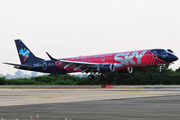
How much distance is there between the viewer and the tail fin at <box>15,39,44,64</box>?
66225mm

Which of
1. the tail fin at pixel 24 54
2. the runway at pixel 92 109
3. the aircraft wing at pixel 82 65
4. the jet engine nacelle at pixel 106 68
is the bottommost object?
the runway at pixel 92 109

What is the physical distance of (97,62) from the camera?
185 ft

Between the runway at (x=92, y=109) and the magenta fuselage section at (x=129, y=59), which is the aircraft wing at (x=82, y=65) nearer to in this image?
the magenta fuselage section at (x=129, y=59)

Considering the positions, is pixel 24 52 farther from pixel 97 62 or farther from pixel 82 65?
pixel 97 62

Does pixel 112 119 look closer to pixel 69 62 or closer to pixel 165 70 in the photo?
pixel 69 62

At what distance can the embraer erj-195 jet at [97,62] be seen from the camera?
168 feet

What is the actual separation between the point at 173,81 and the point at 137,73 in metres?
9.65

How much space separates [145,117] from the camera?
13250mm

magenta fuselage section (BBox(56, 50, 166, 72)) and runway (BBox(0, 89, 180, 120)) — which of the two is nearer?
runway (BBox(0, 89, 180, 120))

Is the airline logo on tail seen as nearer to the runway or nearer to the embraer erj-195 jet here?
the embraer erj-195 jet

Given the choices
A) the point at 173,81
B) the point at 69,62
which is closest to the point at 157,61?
the point at 69,62

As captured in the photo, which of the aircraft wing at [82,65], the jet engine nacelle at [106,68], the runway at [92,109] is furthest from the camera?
the aircraft wing at [82,65]

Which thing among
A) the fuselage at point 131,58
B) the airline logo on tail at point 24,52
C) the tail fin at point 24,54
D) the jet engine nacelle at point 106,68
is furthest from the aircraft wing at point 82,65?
the airline logo on tail at point 24,52

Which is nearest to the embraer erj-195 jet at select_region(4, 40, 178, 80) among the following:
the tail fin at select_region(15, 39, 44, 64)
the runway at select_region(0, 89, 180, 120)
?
the tail fin at select_region(15, 39, 44, 64)
